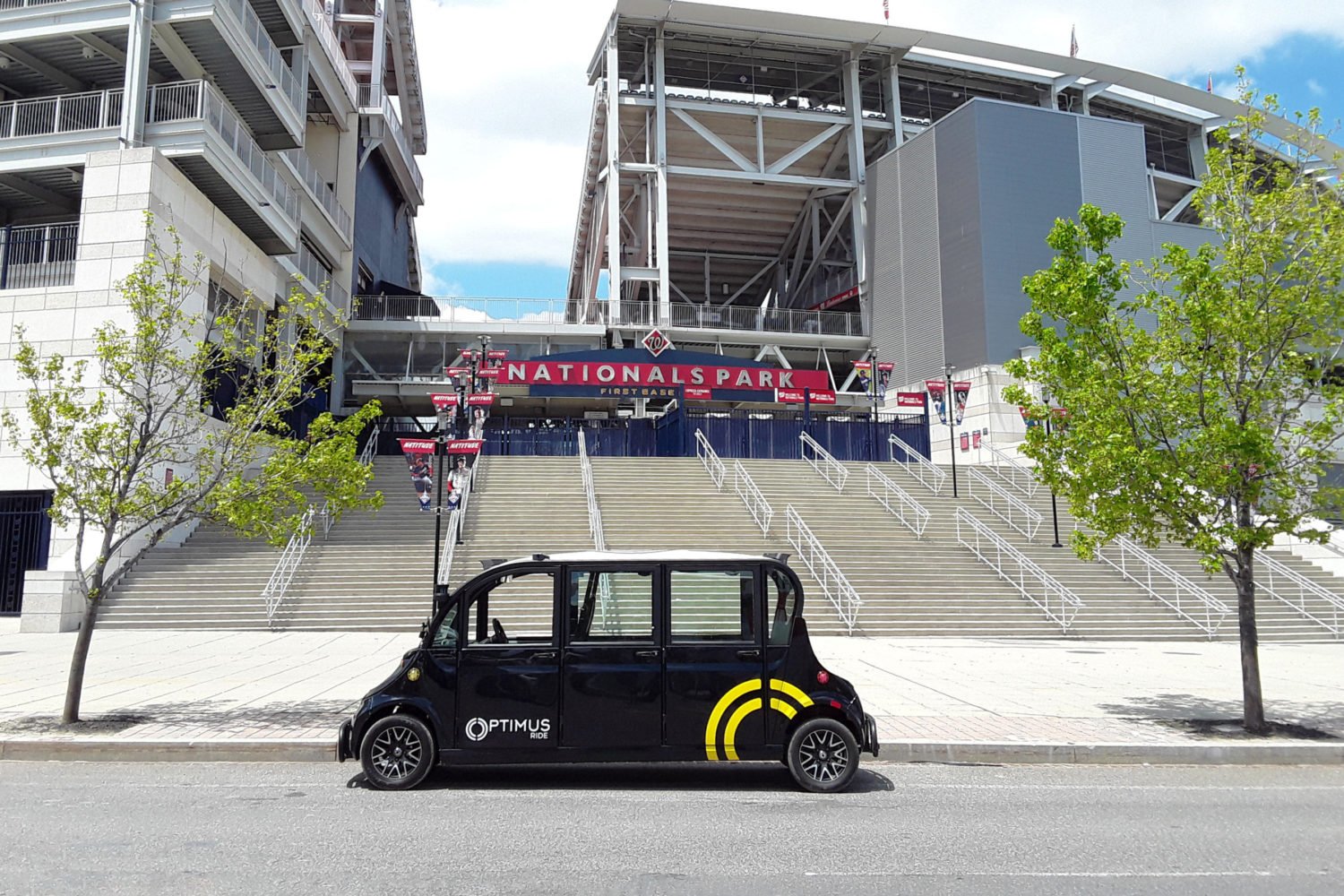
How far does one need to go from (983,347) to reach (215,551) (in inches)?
1243

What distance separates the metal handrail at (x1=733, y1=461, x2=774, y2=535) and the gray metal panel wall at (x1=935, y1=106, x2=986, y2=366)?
58.2ft

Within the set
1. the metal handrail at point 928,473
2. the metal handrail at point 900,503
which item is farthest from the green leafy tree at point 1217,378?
the metal handrail at point 928,473

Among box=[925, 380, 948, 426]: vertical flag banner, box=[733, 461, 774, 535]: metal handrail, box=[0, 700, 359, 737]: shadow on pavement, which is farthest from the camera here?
box=[925, 380, 948, 426]: vertical flag banner

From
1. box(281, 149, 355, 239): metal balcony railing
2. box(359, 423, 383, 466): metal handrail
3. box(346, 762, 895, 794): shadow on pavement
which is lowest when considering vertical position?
box(346, 762, 895, 794): shadow on pavement

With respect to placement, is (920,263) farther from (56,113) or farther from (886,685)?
(886,685)

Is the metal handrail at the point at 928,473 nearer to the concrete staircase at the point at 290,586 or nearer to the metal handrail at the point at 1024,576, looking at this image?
the metal handrail at the point at 1024,576

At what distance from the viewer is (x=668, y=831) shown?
5.62 meters

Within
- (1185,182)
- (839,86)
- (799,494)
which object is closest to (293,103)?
(799,494)

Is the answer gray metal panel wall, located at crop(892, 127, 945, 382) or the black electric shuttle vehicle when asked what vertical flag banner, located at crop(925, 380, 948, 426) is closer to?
gray metal panel wall, located at crop(892, 127, 945, 382)

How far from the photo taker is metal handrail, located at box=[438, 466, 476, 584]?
19344 millimetres

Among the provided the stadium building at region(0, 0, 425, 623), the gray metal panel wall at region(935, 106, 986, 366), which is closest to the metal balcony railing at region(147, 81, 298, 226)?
the stadium building at region(0, 0, 425, 623)

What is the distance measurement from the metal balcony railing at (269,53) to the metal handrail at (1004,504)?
25.5 meters

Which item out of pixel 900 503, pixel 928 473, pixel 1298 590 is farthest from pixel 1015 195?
pixel 1298 590

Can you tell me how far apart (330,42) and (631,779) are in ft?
131
